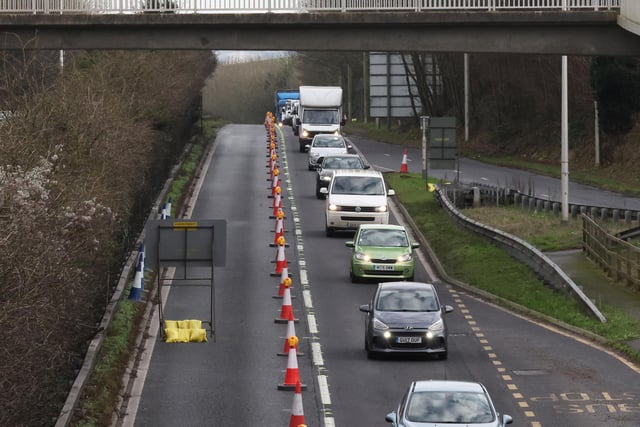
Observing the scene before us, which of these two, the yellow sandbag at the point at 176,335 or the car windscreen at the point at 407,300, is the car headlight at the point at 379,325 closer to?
the car windscreen at the point at 407,300

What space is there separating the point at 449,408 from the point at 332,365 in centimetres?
813

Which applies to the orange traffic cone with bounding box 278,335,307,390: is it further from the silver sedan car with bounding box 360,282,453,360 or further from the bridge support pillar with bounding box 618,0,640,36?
the bridge support pillar with bounding box 618,0,640,36

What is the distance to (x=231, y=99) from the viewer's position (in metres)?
162

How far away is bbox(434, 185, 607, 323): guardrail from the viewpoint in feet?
111

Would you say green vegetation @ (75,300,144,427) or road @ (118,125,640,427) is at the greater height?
green vegetation @ (75,300,144,427)

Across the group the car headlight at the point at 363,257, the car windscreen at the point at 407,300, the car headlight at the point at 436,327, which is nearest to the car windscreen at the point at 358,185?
the car headlight at the point at 363,257

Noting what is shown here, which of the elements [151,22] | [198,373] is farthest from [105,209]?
[151,22]

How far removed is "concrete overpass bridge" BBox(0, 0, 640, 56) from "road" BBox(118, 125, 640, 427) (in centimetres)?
631

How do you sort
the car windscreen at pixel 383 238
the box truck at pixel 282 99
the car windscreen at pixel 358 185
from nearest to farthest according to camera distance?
1. the car windscreen at pixel 383 238
2. the car windscreen at pixel 358 185
3. the box truck at pixel 282 99

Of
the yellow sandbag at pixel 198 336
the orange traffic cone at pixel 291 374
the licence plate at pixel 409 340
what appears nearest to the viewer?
the orange traffic cone at pixel 291 374

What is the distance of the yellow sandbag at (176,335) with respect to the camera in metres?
30.2

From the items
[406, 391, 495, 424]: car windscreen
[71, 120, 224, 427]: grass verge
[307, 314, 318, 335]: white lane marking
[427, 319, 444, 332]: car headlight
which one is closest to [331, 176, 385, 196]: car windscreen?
[71, 120, 224, 427]: grass verge

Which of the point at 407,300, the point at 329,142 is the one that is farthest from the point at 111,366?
the point at 329,142

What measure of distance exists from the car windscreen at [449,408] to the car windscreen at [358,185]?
85.4 ft
